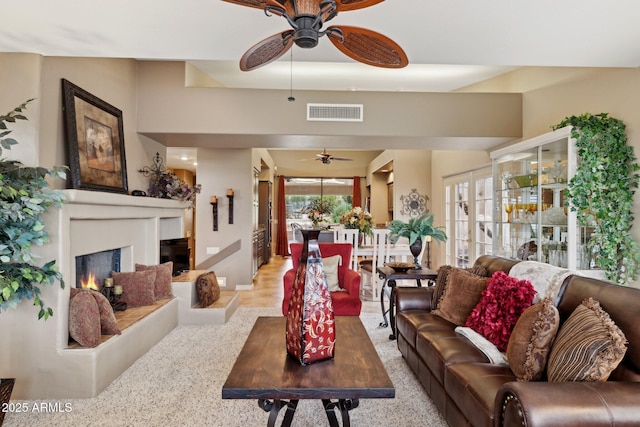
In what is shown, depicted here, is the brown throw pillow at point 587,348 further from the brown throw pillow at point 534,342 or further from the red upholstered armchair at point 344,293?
the red upholstered armchair at point 344,293

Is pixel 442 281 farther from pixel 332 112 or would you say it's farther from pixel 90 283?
pixel 90 283

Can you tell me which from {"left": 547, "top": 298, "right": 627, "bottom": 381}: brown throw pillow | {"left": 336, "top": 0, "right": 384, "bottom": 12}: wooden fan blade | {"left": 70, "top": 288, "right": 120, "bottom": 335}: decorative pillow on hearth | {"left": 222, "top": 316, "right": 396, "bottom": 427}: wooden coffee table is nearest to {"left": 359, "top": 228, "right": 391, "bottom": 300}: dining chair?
{"left": 222, "top": 316, "right": 396, "bottom": 427}: wooden coffee table

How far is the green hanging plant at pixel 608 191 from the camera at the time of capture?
2.91 metres

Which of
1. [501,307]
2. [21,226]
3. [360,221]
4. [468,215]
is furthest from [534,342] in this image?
[468,215]

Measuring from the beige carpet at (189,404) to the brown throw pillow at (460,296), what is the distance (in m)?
0.56

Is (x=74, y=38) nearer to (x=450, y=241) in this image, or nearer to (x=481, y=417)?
(x=481, y=417)

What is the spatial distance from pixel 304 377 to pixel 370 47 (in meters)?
1.68

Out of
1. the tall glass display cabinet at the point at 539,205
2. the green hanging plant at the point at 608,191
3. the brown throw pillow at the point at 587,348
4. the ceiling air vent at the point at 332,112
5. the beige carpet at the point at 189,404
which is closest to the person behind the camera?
the brown throw pillow at the point at 587,348

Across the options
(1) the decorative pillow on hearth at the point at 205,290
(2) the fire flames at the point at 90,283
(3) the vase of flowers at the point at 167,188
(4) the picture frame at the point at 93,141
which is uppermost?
(4) the picture frame at the point at 93,141

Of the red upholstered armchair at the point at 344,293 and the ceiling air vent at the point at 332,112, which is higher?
the ceiling air vent at the point at 332,112

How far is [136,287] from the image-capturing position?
3.59 metres

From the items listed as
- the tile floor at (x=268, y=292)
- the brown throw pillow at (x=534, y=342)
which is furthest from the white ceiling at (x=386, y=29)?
the tile floor at (x=268, y=292)

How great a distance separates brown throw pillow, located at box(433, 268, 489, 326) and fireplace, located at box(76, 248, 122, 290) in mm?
3131

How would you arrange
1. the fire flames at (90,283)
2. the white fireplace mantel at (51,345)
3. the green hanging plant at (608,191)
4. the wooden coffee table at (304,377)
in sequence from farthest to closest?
the fire flames at (90,283), the green hanging plant at (608,191), the white fireplace mantel at (51,345), the wooden coffee table at (304,377)
